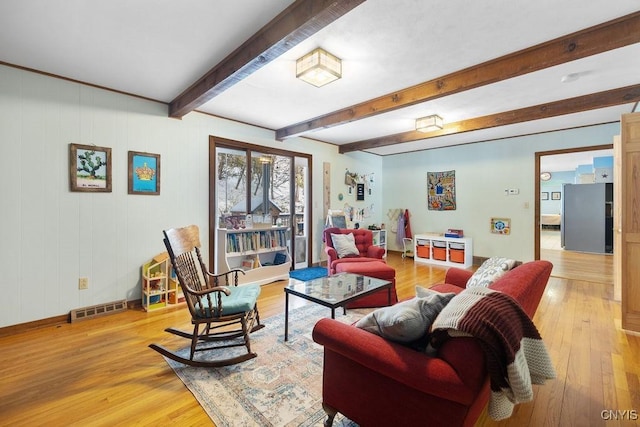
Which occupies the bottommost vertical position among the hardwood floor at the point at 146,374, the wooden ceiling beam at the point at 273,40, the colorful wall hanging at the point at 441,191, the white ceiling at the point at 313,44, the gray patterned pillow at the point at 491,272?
the hardwood floor at the point at 146,374

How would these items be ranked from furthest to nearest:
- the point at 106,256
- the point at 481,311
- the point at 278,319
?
1. the point at 106,256
2. the point at 278,319
3. the point at 481,311

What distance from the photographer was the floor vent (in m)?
2.92

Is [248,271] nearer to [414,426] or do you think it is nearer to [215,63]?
[215,63]

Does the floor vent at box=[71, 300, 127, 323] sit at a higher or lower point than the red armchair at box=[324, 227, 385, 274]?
lower

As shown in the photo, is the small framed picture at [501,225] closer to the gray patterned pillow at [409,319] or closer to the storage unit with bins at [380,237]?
the storage unit with bins at [380,237]

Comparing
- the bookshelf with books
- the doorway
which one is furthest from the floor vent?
the doorway

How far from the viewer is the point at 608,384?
1.88 m

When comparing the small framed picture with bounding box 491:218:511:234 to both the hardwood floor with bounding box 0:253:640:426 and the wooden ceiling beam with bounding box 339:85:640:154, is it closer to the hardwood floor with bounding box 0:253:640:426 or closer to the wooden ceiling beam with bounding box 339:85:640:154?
the wooden ceiling beam with bounding box 339:85:640:154

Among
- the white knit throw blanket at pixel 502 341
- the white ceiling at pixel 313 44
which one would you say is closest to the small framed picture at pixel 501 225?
the white ceiling at pixel 313 44

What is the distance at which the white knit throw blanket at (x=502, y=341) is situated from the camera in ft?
3.32

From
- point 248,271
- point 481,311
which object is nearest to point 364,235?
point 248,271

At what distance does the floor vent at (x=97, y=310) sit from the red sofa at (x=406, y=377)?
283 centimetres

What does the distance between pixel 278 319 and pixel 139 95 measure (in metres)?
3.02

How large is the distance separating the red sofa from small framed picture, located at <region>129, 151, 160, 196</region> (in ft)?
9.73
